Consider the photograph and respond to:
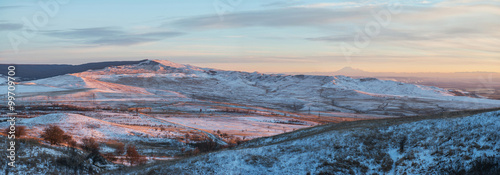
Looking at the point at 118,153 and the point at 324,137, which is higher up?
the point at 324,137

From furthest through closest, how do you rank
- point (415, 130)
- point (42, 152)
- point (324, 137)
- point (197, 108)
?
point (197, 108)
point (42, 152)
point (324, 137)
point (415, 130)

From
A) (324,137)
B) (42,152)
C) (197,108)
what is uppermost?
(324,137)

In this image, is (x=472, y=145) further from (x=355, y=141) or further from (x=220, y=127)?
(x=220, y=127)

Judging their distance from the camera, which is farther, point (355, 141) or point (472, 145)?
point (355, 141)

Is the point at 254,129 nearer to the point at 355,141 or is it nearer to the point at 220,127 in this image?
the point at 220,127

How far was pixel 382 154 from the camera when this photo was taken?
2236cm

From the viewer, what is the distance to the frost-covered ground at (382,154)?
19484 mm

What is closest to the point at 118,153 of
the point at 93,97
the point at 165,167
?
the point at 165,167

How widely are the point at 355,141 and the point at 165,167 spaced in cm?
1260

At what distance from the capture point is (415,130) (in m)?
24.2

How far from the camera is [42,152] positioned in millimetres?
28781

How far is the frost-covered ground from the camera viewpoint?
19.5 meters

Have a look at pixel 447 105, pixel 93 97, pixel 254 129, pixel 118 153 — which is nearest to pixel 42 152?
pixel 118 153

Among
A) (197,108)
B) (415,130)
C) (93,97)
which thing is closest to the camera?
(415,130)
